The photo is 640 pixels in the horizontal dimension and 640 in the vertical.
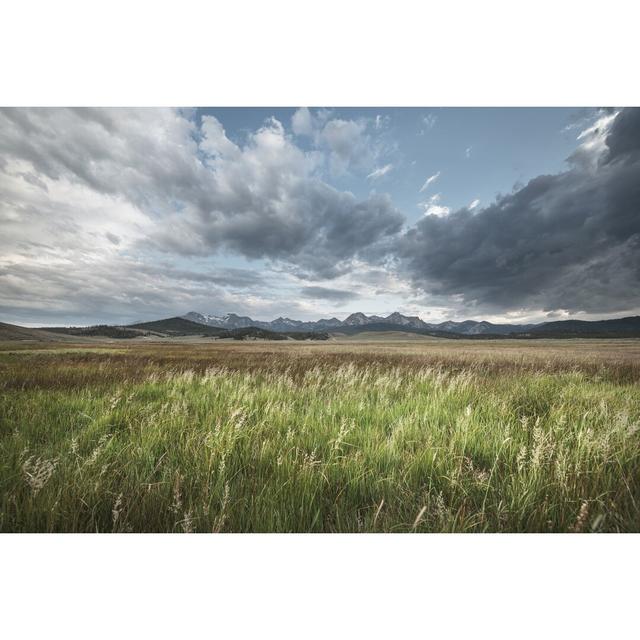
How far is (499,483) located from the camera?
2422mm

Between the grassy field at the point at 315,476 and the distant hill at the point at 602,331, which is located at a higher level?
the distant hill at the point at 602,331

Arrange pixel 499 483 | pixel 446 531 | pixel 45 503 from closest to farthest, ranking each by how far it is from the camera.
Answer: pixel 446 531, pixel 45 503, pixel 499 483

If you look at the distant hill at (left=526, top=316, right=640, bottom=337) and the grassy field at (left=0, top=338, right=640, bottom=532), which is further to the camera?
the distant hill at (left=526, top=316, right=640, bottom=337)

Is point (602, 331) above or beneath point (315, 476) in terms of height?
above

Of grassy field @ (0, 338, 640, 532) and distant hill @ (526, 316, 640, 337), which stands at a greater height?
distant hill @ (526, 316, 640, 337)

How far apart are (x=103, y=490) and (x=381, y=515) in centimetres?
224

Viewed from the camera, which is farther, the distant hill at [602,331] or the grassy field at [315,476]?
the distant hill at [602,331]

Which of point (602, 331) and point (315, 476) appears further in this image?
point (602, 331)

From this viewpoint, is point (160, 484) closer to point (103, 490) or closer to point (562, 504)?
point (103, 490)
